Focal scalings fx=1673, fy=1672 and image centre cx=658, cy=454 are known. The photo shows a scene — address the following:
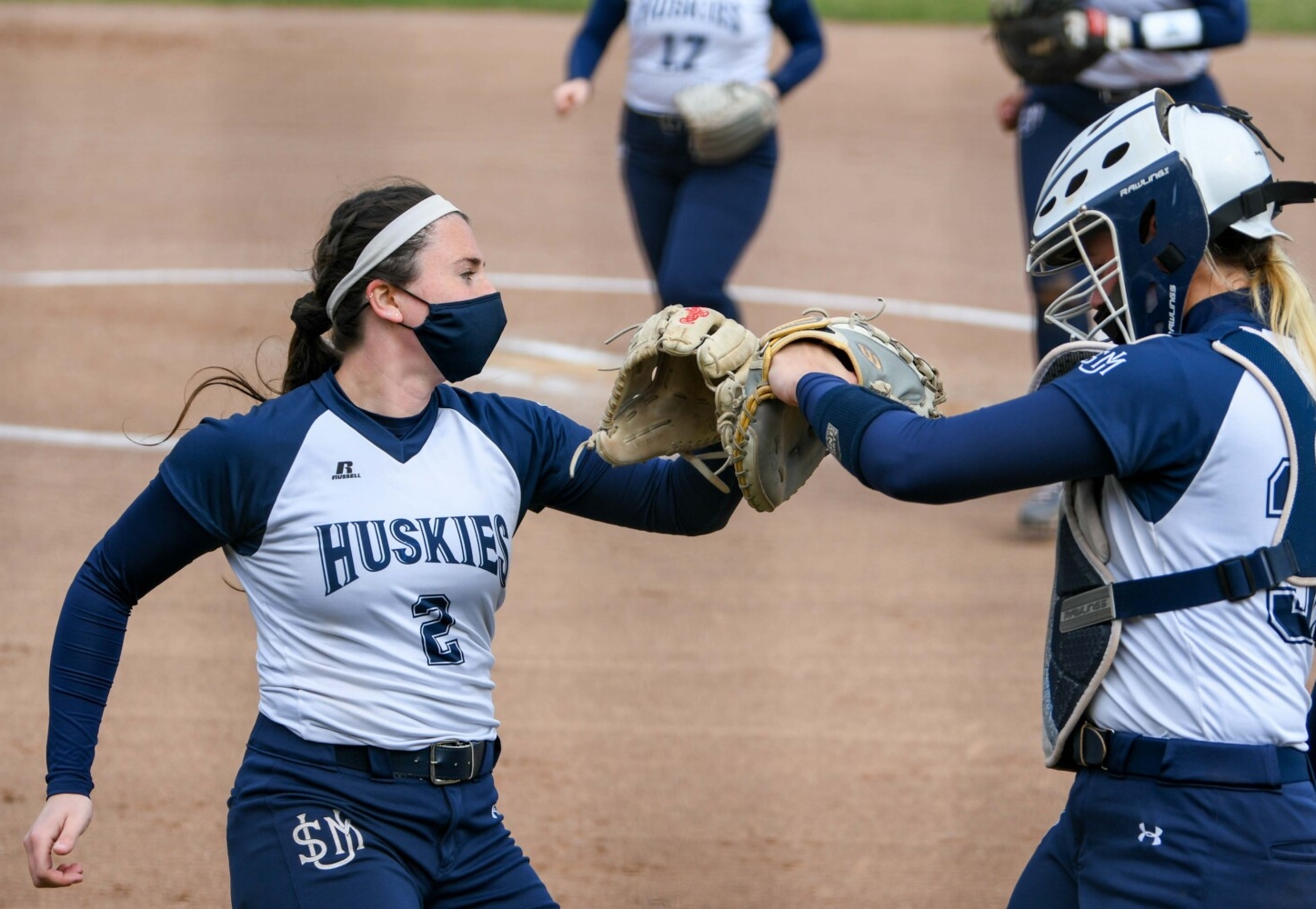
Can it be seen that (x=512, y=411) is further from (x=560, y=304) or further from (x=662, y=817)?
(x=560, y=304)

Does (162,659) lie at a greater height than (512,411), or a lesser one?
lesser

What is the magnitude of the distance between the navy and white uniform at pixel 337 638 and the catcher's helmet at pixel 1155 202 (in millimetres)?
1094

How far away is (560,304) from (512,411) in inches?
255

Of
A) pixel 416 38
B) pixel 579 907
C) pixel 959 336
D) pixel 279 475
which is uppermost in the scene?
pixel 416 38

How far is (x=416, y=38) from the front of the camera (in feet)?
56.7

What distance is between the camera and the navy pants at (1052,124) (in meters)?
6.00

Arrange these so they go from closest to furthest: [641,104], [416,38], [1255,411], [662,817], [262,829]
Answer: [1255,411] < [262,829] < [662,817] < [641,104] < [416,38]

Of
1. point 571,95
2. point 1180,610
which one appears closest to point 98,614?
→ point 1180,610

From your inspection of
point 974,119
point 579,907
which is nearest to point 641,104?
point 579,907

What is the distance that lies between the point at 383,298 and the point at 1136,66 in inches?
155

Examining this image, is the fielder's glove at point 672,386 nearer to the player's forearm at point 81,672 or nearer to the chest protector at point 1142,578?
the chest protector at point 1142,578

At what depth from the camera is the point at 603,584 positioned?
6.03 meters

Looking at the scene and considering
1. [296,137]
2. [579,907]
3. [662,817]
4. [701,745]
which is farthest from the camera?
[296,137]

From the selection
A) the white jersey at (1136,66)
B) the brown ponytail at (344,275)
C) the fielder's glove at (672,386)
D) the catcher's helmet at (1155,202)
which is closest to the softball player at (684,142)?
the white jersey at (1136,66)
